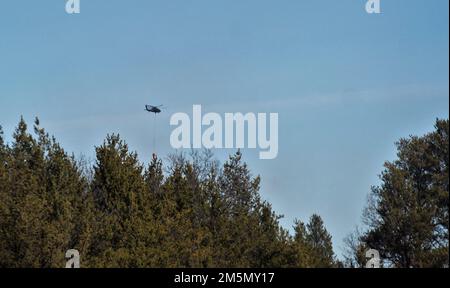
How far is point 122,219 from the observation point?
35094 mm

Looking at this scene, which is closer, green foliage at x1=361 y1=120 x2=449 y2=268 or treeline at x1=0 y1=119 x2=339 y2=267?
treeline at x1=0 y1=119 x2=339 y2=267

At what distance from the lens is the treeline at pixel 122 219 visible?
3042 centimetres

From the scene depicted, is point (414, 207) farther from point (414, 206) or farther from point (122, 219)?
point (122, 219)

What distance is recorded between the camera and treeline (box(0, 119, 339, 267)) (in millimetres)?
30422

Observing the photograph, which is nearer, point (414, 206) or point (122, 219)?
point (122, 219)

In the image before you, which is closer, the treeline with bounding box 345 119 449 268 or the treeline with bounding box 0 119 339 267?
the treeline with bounding box 0 119 339 267

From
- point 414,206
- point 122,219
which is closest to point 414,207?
point 414,206

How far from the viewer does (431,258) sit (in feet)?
132

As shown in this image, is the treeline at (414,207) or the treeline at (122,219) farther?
the treeline at (414,207)

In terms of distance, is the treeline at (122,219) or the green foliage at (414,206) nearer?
the treeline at (122,219)

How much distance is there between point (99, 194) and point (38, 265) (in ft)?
25.2
